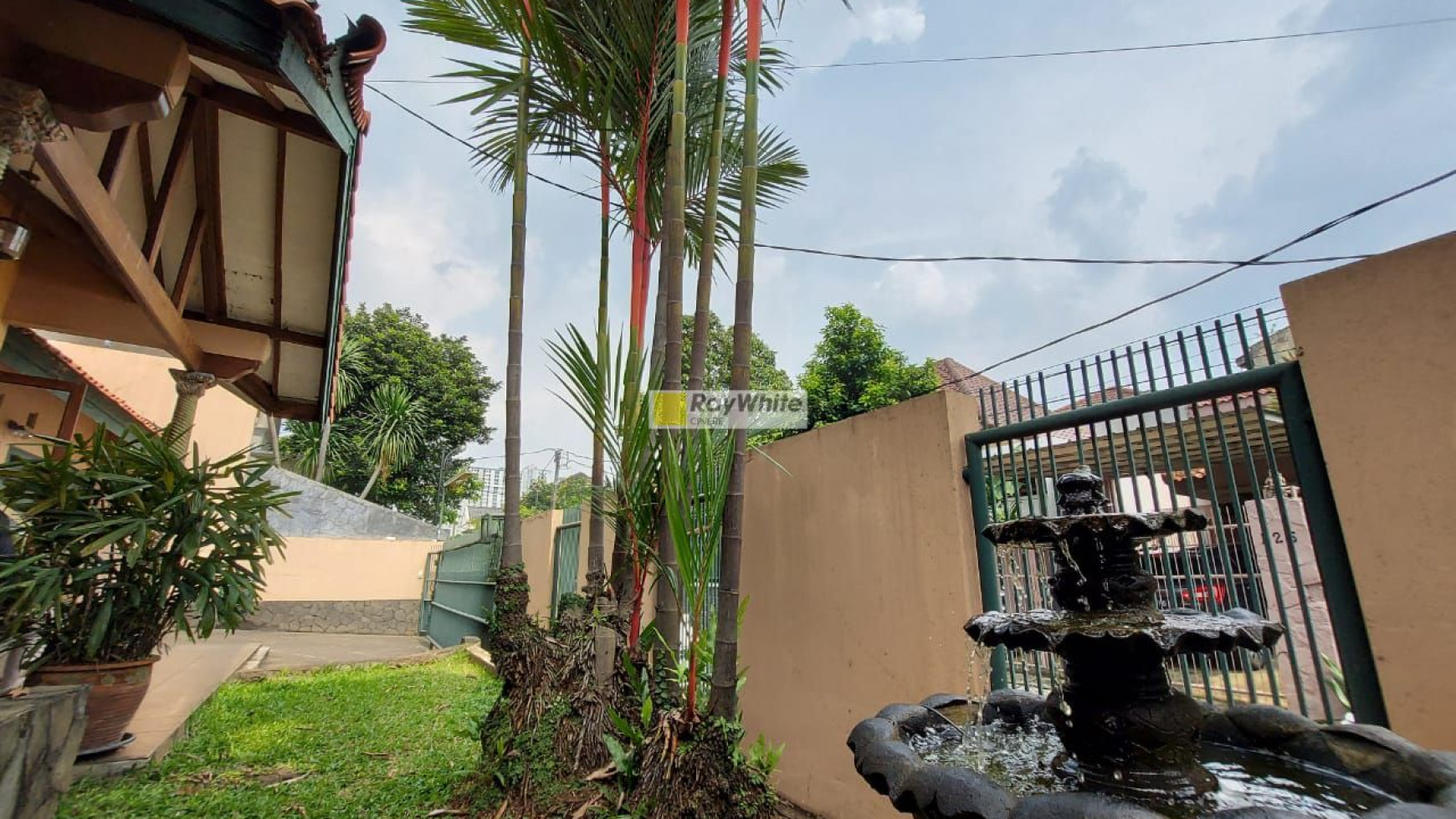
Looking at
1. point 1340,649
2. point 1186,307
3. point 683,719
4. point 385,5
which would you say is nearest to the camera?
point 1340,649

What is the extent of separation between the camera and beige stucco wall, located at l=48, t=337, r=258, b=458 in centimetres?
810

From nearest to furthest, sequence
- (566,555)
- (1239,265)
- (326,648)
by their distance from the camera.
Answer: (1239,265)
(566,555)
(326,648)

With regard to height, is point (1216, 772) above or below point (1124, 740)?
below

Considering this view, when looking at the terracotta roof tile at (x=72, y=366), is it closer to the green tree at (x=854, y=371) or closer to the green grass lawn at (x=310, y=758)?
the green grass lawn at (x=310, y=758)

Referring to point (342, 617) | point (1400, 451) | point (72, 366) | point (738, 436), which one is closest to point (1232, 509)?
point (1400, 451)

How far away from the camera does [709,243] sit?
2660mm

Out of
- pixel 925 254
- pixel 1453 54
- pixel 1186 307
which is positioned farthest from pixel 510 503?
pixel 1453 54

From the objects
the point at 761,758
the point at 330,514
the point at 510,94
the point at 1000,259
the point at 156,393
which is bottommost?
the point at 761,758

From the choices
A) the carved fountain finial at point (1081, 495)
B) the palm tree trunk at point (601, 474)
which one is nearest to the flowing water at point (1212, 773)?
the carved fountain finial at point (1081, 495)

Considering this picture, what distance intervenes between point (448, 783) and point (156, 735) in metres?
2.12

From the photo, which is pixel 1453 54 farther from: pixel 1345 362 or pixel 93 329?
pixel 93 329

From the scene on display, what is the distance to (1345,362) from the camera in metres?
1.80

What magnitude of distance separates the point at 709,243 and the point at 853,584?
6.52 feet

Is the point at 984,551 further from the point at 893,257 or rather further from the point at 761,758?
the point at 893,257
